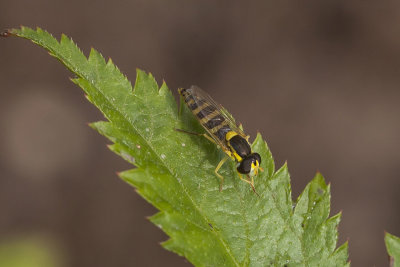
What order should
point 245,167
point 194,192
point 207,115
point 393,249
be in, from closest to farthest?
point 393,249
point 194,192
point 245,167
point 207,115

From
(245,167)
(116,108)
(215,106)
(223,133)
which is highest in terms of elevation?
(215,106)

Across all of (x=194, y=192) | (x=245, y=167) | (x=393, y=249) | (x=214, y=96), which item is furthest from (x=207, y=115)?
(x=214, y=96)

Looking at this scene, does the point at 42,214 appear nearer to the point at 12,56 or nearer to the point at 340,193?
the point at 12,56

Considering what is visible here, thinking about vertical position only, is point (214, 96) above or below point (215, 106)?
above

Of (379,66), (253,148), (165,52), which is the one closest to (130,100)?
(253,148)

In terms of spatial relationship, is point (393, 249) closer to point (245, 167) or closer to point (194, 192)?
point (245, 167)

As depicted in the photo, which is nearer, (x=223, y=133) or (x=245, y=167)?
(x=245, y=167)

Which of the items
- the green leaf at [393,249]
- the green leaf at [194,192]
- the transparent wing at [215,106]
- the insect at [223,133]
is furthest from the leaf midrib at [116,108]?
the green leaf at [393,249]

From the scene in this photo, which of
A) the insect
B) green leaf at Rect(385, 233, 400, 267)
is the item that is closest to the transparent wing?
the insect
